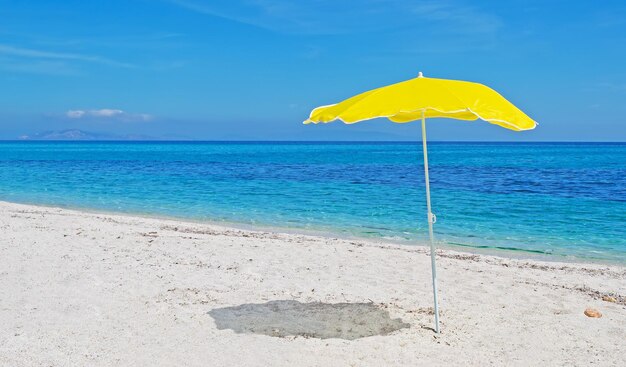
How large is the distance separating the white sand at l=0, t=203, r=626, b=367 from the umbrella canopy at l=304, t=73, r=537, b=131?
2.28m

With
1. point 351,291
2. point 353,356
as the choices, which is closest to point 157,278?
point 351,291

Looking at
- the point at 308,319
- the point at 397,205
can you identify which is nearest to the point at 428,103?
the point at 308,319

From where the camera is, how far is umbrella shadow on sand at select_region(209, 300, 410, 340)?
19.6 ft

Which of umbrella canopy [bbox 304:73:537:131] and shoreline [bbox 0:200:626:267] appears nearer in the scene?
umbrella canopy [bbox 304:73:537:131]

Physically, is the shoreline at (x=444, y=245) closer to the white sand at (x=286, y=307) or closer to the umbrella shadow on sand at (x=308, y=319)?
the white sand at (x=286, y=307)

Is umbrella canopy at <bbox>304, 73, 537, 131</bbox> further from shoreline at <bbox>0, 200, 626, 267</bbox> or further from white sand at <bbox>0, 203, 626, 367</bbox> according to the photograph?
shoreline at <bbox>0, 200, 626, 267</bbox>

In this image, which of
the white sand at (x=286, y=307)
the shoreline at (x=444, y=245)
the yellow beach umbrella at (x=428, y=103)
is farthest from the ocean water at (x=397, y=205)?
the yellow beach umbrella at (x=428, y=103)

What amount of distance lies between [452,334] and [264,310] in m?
2.22

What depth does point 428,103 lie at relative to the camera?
5055mm

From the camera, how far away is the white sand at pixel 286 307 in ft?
17.7

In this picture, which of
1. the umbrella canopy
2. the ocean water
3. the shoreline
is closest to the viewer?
the umbrella canopy

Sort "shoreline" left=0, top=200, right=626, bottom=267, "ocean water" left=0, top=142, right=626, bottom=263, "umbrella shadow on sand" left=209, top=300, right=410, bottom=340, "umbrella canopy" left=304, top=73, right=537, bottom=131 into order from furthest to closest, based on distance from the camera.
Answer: "ocean water" left=0, top=142, right=626, bottom=263 → "shoreline" left=0, top=200, right=626, bottom=267 → "umbrella shadow on sand" left=209, top=300, right=410, bottom=340 → "umbrella canopy" left=304, top=73, right=537, bottom=131

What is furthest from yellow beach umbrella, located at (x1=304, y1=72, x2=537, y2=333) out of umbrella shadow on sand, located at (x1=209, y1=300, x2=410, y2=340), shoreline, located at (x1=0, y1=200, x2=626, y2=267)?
shoreline, located at (x1=0, y1=200, x2=626, y2=267)

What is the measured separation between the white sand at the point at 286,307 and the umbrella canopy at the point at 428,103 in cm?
228
